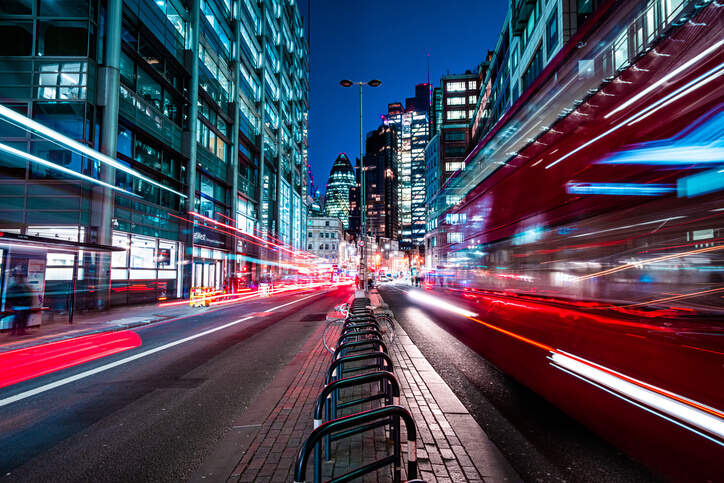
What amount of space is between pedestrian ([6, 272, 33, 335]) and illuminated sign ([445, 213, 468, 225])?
54.5 feet

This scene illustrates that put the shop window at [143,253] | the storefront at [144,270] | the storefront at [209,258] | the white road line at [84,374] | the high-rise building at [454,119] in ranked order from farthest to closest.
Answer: the high-rise building at [454,119]
the storefront at [209,258]
the shop window at [143,253]
the storefront at [144,270]
the white road line at [84,374]

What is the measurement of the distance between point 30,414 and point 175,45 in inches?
1154

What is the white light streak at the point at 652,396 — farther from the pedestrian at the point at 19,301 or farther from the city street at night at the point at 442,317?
the pedestrian at the point at 19,301

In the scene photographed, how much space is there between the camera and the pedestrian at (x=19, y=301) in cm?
1203

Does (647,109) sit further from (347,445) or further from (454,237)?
(454,237)

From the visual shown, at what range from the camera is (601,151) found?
7145 mm

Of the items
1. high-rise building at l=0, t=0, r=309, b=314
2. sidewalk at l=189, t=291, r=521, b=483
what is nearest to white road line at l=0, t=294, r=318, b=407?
sidewalk at l=189, t=291, r=521, b=483

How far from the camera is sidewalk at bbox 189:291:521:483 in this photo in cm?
339

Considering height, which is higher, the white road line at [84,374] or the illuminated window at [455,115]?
the illuminated window at [455,115]

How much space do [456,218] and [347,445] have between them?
14292 mm

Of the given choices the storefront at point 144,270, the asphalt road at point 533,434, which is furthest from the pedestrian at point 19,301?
the asphalt road at point 533,434

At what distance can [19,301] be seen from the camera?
40.6 ft

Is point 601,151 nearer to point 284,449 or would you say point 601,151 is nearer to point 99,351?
point 284,449

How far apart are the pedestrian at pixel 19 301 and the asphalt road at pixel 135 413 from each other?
551 cm
